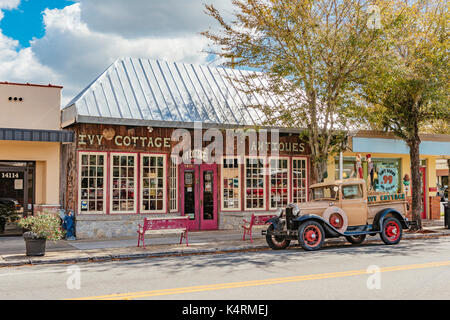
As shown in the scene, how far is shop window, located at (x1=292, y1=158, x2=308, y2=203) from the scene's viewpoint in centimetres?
1881

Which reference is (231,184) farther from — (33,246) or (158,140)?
(33,246)

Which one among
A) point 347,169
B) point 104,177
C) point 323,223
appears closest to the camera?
point 323,223

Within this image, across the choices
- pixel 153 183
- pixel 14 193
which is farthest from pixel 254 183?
pixel 14 193

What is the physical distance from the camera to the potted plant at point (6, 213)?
50.3 feet

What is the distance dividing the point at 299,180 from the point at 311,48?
620 cm

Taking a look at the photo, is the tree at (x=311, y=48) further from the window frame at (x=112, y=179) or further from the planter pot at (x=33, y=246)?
the planter pot at (x=33, y=246)

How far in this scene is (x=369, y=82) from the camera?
49.2 ft

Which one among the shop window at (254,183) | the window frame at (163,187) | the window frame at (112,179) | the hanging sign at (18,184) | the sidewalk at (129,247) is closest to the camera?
the sidewalk at (129,247)

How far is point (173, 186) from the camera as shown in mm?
16812

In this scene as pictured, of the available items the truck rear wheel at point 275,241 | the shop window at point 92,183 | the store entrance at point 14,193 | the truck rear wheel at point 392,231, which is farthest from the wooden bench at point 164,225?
the truck rear wheel at point 392,231

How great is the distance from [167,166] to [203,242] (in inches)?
141

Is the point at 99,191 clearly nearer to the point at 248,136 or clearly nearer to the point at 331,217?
the point at 248,136

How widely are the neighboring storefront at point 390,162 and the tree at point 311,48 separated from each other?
4354 millimetres

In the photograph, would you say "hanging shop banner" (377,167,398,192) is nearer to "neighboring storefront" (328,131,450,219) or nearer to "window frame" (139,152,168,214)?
"neighboring storefront" (328,131,450,219)
